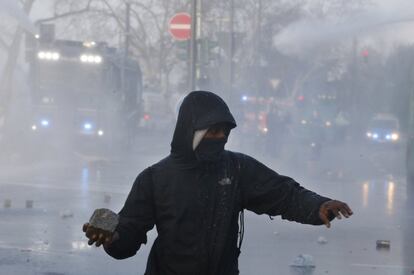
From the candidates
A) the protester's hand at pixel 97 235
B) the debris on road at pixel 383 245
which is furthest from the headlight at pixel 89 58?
the protester's hand at pixel 97 235

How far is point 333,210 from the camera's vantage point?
4684 millimetres

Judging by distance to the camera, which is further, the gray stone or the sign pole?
the sign pole

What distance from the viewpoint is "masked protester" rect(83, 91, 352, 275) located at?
466 cm

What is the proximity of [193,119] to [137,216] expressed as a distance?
0.52 meters

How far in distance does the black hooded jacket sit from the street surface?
5371 millimetres

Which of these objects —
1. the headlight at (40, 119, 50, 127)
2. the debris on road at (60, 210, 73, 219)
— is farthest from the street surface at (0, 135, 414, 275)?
the headlight at (40, 119, 50, 127)

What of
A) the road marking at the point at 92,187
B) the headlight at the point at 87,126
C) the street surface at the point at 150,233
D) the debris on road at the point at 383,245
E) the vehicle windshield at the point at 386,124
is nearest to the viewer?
the street surface at the point at 150,233

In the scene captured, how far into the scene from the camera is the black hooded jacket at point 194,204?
15.3ft

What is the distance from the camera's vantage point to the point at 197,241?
4656mm

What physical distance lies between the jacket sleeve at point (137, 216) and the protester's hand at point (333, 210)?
2.58ft

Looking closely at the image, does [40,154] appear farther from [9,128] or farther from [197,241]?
[197,241]

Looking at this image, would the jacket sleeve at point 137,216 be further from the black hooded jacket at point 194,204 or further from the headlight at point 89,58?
the headlight at point 89,58

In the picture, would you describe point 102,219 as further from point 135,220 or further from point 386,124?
point 386,124

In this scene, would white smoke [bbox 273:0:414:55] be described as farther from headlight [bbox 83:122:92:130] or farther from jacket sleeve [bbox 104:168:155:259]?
jacket sleeve [bbox 104:168:155:259]
